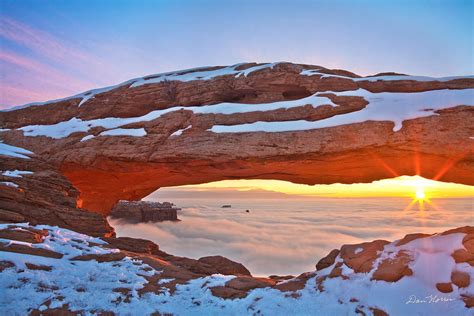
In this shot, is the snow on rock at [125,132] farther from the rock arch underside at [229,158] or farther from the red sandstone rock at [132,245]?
the red sandstone rock at [132,245]

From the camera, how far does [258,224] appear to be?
58.2 metres

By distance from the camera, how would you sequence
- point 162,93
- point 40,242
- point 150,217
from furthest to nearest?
point 150,217 → point 162,93 → point 40,242

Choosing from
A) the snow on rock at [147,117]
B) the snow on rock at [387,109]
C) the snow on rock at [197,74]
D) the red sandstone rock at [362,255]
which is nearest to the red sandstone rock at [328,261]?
the red sandstone rock at [362,255]

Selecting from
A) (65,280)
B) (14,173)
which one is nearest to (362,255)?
(65,280)

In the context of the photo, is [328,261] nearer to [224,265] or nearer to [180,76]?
[224,265]

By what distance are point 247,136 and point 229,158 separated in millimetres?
1200

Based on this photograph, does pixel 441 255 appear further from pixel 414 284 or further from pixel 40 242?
pixel 40 242

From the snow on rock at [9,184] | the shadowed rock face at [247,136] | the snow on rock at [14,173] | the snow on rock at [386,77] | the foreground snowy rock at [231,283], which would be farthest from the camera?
the snow on rock at [386,77]

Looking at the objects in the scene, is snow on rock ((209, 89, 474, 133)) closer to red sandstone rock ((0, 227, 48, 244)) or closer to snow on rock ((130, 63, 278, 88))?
snow on rock ((130, 63, 278, 88))

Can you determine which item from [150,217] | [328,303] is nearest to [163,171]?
[328,303]

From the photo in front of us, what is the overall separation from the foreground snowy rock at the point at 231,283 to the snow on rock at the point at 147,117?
270 inches

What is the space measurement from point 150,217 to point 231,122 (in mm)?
39343

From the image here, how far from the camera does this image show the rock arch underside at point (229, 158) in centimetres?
942

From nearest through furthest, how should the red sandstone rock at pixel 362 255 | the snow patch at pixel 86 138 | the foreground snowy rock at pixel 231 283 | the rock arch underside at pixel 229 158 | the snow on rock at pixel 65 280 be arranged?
1. the snow on rock at pixel 65 280
2. the foreground snowy rock at pixel 231 283
3. the rock arch underside at pixel 229 158
4. the red sandstone rock at pixel 362 255
5. the snow patch at pixel 86 138
